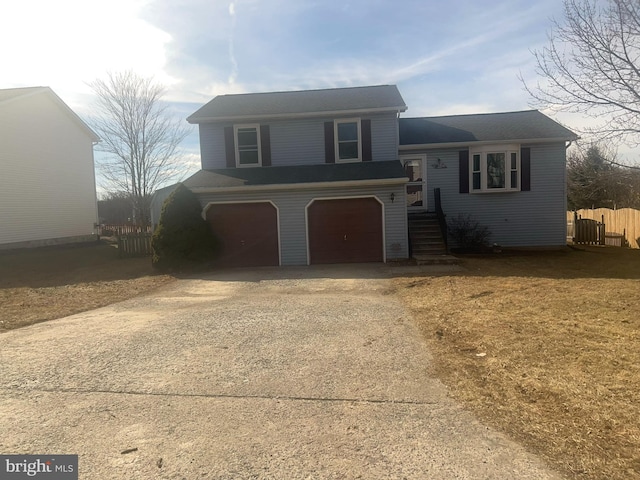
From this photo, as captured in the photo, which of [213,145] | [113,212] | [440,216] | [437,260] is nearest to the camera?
[437,260]

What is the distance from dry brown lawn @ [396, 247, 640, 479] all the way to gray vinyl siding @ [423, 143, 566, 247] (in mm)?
6961

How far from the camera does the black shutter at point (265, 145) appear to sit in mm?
15898

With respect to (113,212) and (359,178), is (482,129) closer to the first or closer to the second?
(359,178)

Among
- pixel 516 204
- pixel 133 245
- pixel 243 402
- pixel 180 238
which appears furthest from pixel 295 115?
pixel 243 402

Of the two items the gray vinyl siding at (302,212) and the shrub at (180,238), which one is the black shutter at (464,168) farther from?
the shrub at (180,238)

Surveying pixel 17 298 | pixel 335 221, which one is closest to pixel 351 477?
pixel 17 298

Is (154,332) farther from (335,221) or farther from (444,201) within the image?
(444,201)

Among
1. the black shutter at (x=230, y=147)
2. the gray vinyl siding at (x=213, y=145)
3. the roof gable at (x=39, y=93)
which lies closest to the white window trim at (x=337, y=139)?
the black shutter at (x=230, y=147)

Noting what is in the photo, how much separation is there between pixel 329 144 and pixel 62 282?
33.0 feet

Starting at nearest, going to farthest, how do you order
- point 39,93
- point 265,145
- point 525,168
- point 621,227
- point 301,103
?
point 265,145, point 525,168, point 301,103, point 621,227, point 39,93

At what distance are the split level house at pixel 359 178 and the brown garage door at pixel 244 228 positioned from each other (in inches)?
1.4

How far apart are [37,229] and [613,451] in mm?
24505

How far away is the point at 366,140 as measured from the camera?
1547 centimetres

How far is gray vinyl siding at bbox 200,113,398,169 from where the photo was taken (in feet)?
50.6
